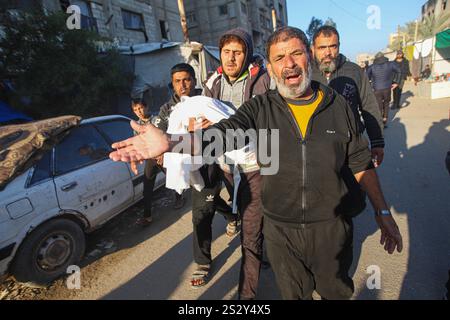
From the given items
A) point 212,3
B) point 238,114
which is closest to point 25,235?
point 238,114

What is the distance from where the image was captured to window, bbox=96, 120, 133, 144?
4047 millimetres

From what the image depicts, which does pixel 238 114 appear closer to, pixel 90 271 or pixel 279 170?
pixel 279 170

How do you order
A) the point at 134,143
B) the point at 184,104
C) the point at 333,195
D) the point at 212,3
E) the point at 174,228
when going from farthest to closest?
the point at 212,3
the point at 174,228
the point at 184,104
the point at 333,195
the point at 134,143

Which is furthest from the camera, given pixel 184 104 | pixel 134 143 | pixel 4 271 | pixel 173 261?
pixel 173 261

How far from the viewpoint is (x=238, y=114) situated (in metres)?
1.58

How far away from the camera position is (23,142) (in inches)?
116

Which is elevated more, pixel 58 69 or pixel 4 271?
pixel 58 69

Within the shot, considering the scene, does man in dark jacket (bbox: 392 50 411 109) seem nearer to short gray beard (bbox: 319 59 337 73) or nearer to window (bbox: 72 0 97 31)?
short gray beard (bbox: 319 59 337 73)

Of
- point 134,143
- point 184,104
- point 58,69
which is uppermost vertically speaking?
point 58,69

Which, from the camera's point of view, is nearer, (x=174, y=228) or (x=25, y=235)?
(x=25, y=235)

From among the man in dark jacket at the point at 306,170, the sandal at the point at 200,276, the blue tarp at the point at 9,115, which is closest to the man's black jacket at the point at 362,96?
→ the man in dark jacket at the point at 306,170

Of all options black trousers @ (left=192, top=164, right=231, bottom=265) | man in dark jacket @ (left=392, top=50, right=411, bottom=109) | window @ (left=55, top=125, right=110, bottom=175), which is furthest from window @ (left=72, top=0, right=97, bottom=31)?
black trousers @ (left=192, top=164, right=231, bottom=265)

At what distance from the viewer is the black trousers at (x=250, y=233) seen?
7.22ft
